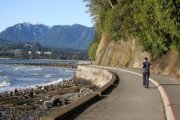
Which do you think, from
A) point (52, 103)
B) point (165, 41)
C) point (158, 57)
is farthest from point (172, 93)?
point (158, 57)

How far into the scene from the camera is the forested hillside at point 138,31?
32188 millimetres

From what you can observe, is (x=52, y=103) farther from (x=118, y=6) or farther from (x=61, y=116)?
(x=118, y=6)

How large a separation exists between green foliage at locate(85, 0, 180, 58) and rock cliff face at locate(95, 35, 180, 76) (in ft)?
3.01

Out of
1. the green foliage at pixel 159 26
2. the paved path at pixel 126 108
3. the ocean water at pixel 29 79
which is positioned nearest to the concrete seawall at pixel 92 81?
the paved path at pixel 126 108

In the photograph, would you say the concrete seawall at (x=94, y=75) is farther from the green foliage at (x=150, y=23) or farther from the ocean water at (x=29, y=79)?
the ocean water at (x=29, y=79)

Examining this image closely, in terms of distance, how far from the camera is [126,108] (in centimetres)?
1856

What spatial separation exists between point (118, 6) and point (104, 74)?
15446 mm

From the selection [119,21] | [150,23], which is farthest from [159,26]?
[119,21]

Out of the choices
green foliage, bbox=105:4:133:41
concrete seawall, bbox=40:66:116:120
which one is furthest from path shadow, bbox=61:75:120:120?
green foliage, bbox=105:4:133:41

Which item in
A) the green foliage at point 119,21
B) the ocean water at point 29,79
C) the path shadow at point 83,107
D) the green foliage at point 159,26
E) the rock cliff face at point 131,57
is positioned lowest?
the ocean water at point 29,79

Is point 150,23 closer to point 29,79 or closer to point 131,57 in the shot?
point 131,57

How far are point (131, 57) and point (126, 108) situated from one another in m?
47.4

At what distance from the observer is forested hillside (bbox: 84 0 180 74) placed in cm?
3219

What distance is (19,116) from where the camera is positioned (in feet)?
94.7
